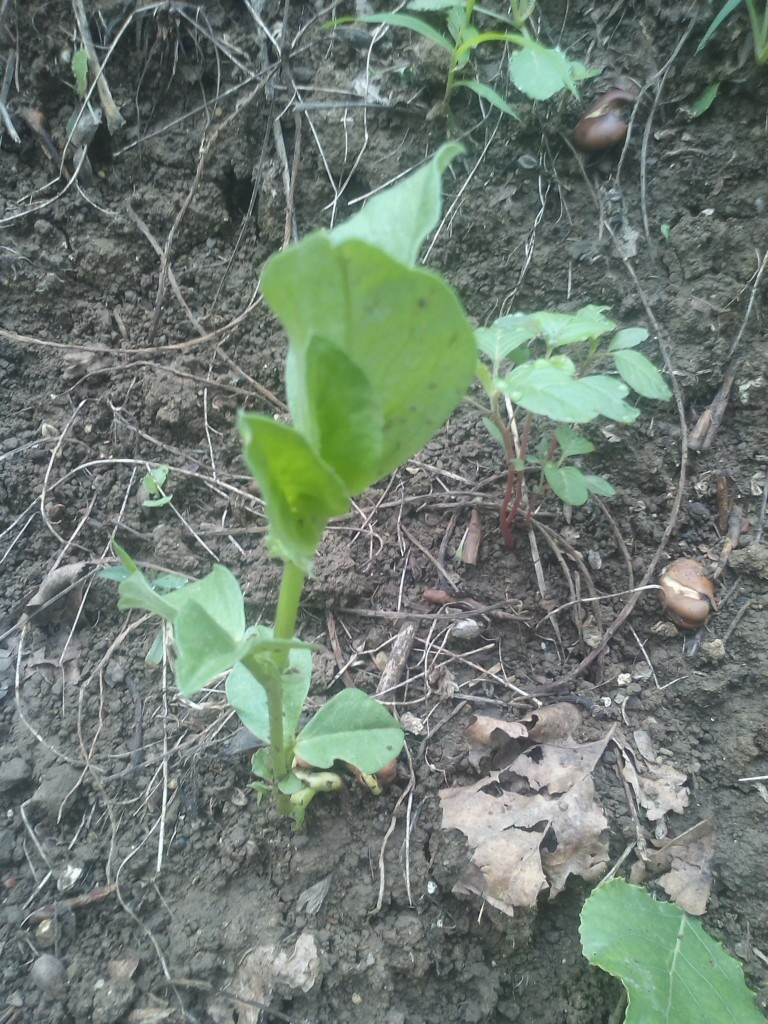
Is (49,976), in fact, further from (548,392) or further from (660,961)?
(548,392)

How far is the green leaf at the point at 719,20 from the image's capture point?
155 cm

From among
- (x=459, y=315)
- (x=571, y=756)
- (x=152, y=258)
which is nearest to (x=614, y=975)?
(x=571, y=756)

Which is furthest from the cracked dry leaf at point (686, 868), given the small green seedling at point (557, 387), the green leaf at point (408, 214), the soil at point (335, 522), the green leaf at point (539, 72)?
the green leaf at point (539, 72)

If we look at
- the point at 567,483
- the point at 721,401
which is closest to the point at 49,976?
the point at 567,483

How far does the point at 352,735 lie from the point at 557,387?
64 centimetres

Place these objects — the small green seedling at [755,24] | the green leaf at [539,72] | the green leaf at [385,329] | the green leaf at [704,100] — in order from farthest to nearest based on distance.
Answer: the green leaf at [704,100] < the small green seedling at [755,24] < the green leaf at [539,72] < the green leaf at [385,329]

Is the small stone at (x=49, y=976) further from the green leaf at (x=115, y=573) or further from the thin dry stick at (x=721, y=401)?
the thin dry stick at (x=721, y=401)

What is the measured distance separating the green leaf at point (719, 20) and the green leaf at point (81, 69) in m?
1.59

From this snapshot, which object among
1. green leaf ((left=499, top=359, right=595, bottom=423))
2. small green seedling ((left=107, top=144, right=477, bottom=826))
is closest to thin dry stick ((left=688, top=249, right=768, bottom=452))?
green leaf ((left=499, top=359, right=595, bottom=423))

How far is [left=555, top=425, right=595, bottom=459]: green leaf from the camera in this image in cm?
129

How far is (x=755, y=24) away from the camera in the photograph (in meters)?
1.55

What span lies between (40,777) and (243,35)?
1.88 m

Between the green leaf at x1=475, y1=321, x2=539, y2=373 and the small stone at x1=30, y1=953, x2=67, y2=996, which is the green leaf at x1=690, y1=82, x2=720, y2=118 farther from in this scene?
the small stone at x1=30, y1=953, x2=67, y2=996

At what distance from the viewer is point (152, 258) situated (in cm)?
174
